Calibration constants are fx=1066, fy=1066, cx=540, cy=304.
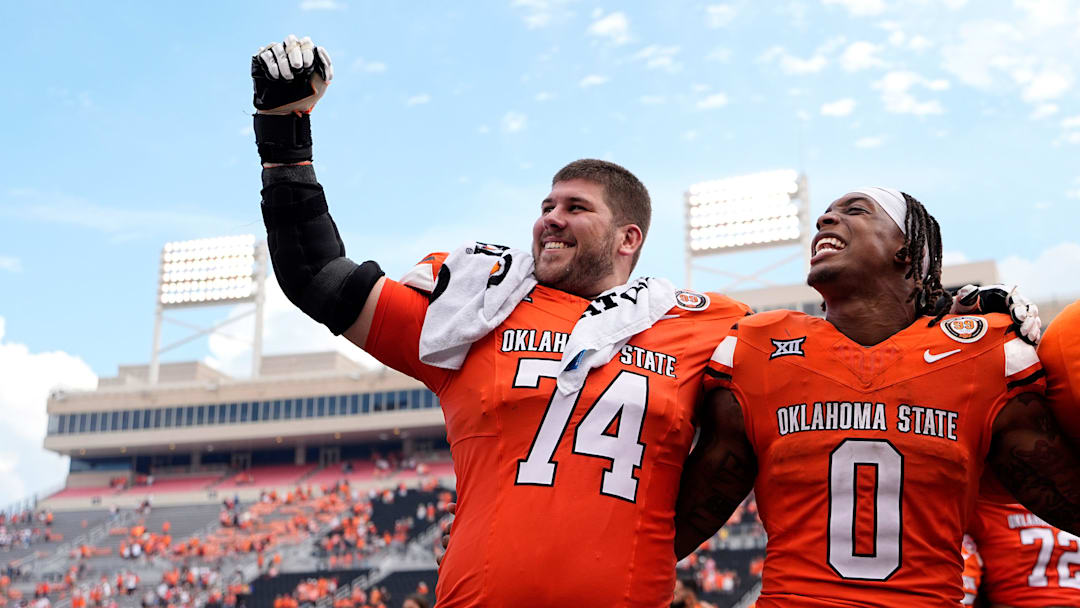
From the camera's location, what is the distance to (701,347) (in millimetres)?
3488

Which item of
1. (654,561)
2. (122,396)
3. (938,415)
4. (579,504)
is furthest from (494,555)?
(122,396)

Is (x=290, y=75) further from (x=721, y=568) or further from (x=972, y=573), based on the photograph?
(x=721, y=568)

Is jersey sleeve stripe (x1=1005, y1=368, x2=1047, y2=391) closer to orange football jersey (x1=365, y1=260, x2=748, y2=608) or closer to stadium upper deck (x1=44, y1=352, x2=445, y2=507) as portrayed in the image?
orange football jersey (x1=365, y1=260, x2=748, y2=608)

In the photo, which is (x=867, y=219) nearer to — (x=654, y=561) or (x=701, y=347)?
(x=701, y=347)

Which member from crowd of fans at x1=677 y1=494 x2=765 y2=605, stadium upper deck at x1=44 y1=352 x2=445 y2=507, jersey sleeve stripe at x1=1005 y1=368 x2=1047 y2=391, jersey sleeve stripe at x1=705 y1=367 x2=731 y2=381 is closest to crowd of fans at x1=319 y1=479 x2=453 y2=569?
crowd of fans at x1=677 y1=494 x2=765 y2=605

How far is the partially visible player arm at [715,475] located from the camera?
337 centimetres

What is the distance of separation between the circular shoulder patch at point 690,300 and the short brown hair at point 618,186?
0.22 m

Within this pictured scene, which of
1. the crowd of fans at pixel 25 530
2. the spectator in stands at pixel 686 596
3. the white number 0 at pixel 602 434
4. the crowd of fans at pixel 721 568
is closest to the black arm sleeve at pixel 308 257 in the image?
the white number 0 at pixel 602 434

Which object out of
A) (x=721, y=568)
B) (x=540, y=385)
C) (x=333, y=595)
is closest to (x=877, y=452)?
(x=540, y=385)

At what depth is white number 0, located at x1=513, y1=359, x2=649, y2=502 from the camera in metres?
3.12

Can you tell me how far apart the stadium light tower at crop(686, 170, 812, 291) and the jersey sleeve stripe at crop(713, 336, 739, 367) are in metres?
38.0

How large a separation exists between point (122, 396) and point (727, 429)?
4655cm

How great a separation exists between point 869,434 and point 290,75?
2064mm

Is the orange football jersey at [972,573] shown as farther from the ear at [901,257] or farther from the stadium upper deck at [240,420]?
the stadium upper deck at [240,420]
